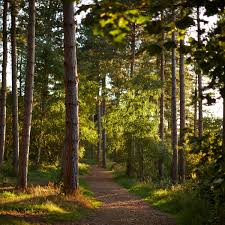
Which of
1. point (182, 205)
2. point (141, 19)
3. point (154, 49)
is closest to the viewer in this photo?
point (141, 19)

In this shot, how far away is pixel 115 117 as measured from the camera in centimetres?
2750

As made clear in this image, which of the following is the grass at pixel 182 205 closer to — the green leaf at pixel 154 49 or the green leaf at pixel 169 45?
the green leaf at pixel 169 45

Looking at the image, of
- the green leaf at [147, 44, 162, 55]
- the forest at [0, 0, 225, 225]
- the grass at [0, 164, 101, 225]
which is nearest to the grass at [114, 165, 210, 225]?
the forest at [0, 0, 225, 225]

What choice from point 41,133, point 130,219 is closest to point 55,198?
point 130,219

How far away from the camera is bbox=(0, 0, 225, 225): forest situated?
12.7 feet

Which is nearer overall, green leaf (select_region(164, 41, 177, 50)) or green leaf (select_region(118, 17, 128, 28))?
green leaf (select_region(118, 17, 128, 28))

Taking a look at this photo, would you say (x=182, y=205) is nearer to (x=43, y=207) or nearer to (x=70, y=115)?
(x=43, y=207)

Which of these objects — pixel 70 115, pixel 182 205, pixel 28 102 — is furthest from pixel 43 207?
pixel 28 102

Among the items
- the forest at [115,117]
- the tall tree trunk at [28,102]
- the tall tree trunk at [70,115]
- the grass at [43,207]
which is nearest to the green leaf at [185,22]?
the forest at [115,117]

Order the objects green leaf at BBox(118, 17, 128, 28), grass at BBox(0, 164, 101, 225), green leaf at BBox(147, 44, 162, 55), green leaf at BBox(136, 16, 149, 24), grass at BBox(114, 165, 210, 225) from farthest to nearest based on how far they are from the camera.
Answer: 1. grass at BBox(114, 165, 210, 225)
2. grass at BBox(0, 164, 101, 225)
3. green leaf at BBox(147, 44, 162, 55)
4. green leaf at BBox(136, 16, 149, 24)
5. green leaf at BBox(118, 17, 128, 28)

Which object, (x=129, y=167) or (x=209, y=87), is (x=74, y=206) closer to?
(x=209, y=87)

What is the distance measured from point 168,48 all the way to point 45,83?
991 inches

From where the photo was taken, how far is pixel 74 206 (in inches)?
453

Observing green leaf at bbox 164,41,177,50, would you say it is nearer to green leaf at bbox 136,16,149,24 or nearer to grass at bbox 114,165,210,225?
green leaf at bbox 136,16,149,24
